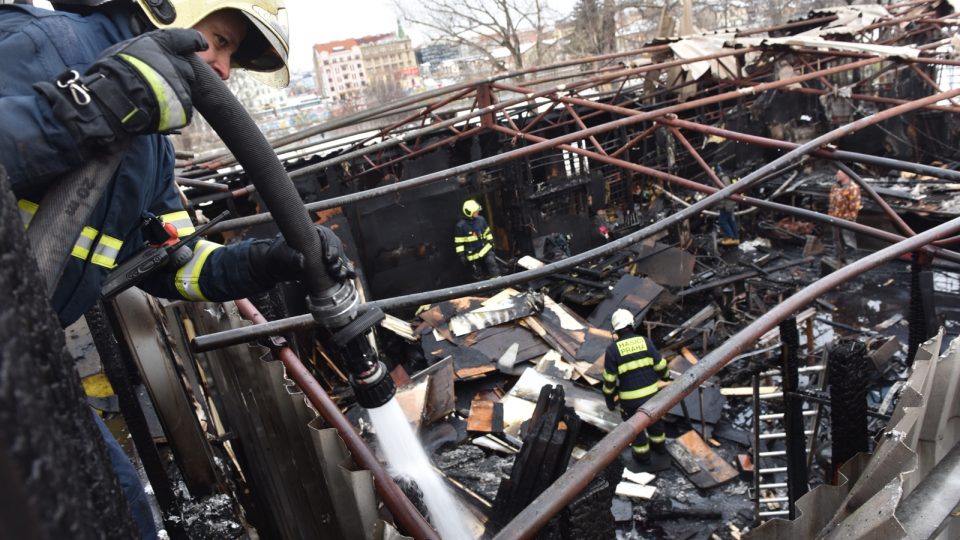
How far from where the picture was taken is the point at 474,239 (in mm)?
10820

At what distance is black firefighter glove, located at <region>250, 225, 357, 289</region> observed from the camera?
1.97 metres

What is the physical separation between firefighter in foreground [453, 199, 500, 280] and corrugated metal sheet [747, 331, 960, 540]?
8937 millimetres

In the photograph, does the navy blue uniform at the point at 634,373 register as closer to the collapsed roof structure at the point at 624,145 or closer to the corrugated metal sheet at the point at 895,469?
the collapsed roof structure at the point at 624,145

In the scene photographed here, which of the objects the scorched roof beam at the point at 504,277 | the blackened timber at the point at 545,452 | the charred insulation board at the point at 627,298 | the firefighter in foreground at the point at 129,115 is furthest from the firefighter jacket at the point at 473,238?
the firefighter in foreground at the point at 129,115

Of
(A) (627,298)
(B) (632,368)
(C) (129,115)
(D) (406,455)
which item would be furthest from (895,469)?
(A) (627,298)

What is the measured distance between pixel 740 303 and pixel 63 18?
10.1m

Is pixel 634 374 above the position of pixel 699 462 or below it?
above

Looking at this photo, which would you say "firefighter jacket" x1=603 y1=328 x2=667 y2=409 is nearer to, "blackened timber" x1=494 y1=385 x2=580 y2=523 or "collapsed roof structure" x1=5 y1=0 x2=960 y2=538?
"collapsed roof structure" x1=5 y1=0 x2=960 y2=538

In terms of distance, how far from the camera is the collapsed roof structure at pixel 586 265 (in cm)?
194

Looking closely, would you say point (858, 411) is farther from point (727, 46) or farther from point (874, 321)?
point (727, 46)

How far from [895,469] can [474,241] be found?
945cm

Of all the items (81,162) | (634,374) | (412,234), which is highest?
(81,162)

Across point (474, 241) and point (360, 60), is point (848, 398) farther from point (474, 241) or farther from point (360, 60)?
point (360, 60)

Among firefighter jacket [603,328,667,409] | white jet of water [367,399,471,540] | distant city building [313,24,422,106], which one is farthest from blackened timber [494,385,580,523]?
distant city building [313,24,422,106]
